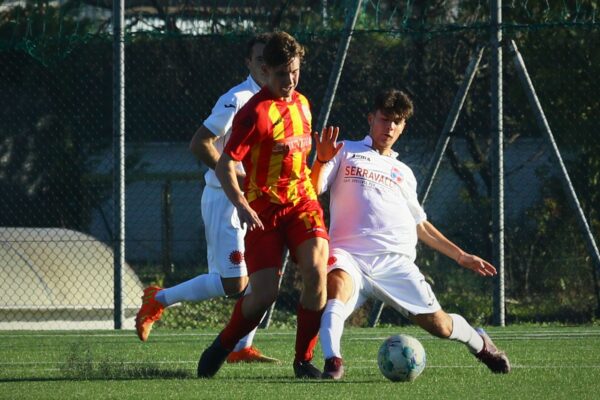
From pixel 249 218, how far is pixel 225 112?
4.48ft

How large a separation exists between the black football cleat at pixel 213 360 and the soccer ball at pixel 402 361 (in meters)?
0.79

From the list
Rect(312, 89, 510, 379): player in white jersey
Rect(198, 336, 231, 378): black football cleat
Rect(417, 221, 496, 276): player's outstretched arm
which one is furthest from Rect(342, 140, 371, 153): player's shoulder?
Rect(198, 336, 231, 378): black football cleat

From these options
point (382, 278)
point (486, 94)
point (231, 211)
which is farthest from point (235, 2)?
point (382, 278)

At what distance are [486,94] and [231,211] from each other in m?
7.41

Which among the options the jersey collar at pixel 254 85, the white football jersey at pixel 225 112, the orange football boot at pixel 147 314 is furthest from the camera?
the jersey collar at pixel 254 85

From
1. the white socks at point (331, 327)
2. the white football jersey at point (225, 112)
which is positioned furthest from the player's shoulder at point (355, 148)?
the white socks at point (331, 327)

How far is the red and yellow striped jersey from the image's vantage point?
579 centimetres

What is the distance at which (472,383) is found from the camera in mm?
5738

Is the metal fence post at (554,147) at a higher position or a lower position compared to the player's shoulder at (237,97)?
lower

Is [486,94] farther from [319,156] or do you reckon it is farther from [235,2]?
[319,156]

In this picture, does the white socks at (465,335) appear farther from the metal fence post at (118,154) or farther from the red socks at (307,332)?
the metal fence post at (118,154)

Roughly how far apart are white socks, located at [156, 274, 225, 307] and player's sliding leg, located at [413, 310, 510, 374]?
1.51 metres

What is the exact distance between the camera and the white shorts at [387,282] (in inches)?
241

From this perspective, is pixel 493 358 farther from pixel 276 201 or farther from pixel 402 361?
pixel 276 201
